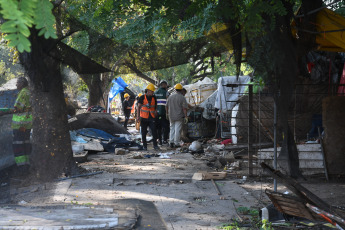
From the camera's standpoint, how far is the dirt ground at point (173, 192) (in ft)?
18.8

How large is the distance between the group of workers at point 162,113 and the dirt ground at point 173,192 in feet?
12.6

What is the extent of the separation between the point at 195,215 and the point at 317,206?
169 centimetres

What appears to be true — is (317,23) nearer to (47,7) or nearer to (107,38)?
(107,38)

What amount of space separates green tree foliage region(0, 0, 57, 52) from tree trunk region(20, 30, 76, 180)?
5.70 meters

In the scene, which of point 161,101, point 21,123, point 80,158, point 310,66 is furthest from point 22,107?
point 161,101

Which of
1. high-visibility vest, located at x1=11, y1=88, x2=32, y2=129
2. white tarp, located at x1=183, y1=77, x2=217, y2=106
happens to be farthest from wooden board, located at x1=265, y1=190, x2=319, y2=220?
white tarp, located at x1=183, y1=77, x2=217, y2=106

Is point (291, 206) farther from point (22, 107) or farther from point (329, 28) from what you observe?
point (22, 107)

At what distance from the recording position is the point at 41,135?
26.0ft

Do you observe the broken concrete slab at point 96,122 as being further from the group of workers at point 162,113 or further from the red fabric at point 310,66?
the red fabric at point 310,66

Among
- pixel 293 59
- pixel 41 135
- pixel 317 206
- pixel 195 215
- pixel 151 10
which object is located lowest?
pixel 195 215

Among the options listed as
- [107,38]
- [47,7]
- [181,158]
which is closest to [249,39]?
[107,38]

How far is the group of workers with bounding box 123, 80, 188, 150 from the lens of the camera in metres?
13.3

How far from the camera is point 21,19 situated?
81.2 inches

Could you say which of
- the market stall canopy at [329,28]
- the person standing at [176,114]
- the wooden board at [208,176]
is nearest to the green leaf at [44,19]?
the market stall canopy at [329,28]
